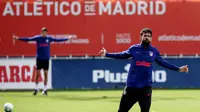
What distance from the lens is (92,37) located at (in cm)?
2456

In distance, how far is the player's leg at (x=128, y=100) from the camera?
11148 millimetres

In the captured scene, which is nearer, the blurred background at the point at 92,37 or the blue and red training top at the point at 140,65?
the blue and red training top at the point at 140,65

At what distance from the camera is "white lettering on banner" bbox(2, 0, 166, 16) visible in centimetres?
2434

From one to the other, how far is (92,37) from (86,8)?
1.15 meters

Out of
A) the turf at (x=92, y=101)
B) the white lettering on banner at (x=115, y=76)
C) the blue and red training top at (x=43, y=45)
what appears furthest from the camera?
the white lettering on banner at (x=115, y=76)

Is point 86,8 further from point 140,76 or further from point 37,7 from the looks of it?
point 140,76

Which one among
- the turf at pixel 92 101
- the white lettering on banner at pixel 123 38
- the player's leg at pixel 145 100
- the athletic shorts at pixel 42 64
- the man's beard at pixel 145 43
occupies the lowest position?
the turf at pixel 92 101

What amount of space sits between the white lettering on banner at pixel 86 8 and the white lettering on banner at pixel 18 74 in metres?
1.91

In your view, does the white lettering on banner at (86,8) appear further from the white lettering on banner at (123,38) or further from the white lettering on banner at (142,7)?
the white lettering on banner at (123,38)

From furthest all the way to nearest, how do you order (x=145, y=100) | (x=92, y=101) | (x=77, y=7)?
(x=77, y=7)
(x=92, y=101)
(x=145, y=100)

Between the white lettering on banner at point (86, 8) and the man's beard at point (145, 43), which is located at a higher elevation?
the white lettering on banner at point (86, 8)

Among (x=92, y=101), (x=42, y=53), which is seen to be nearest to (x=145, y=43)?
(x=92, y=101)

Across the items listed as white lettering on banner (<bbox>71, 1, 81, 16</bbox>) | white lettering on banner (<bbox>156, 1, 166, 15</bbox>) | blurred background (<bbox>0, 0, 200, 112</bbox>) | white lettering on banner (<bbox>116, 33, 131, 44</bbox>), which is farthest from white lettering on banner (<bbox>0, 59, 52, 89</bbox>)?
white lettering on banner (<bbox>156, 1, 166, 15</bbox>)

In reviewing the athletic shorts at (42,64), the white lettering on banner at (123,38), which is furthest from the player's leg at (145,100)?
the white lettering on banner at (123,38)
